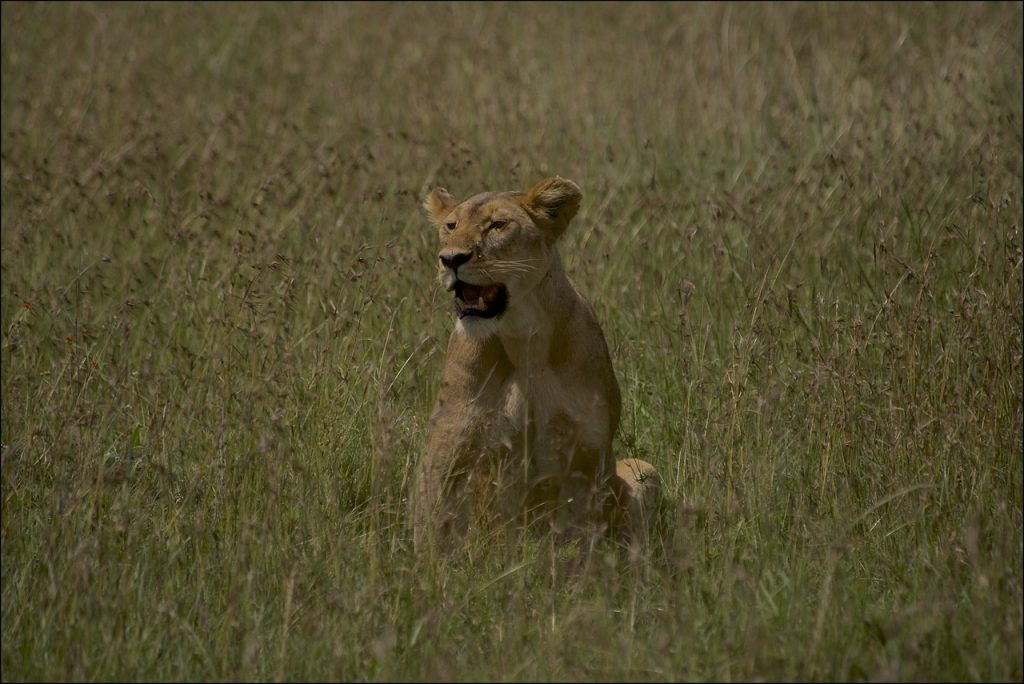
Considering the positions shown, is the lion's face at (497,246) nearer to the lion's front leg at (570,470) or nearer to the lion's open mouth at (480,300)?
the lion's open mouth at (480,300)

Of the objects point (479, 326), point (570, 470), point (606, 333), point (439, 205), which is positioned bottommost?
point (606, 333)

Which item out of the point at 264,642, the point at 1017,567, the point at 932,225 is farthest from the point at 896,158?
the point at 264,642

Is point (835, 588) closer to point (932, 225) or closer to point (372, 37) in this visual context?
point (932, 225)

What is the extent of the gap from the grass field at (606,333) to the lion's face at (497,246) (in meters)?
0.31

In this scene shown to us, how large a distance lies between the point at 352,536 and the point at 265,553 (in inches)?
21.0

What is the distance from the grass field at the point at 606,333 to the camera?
369 centimetres

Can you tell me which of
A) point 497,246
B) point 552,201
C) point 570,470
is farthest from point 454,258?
point 570,470

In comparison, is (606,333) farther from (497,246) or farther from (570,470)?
(497,246)

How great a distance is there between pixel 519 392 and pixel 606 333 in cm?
161

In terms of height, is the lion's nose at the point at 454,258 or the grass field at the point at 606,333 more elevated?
the lion's nose at the point at 454,258

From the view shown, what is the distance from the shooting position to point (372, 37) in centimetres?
1087

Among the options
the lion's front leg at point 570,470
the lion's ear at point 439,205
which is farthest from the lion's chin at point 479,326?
the lion's ear at point 439,205

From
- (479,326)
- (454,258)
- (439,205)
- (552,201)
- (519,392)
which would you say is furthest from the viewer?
(439,205)

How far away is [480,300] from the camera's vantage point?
4.59 m
